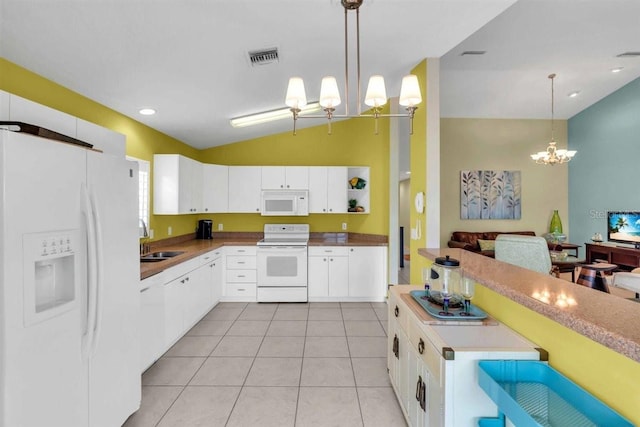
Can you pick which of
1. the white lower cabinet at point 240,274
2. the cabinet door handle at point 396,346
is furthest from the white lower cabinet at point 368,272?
the cabinet door handle at point 396,346

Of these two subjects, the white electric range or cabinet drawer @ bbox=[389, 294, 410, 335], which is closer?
cabinet drawer @ bbox=[389, 294, 410, 335]

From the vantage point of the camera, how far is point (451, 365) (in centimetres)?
128

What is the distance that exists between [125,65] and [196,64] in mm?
512

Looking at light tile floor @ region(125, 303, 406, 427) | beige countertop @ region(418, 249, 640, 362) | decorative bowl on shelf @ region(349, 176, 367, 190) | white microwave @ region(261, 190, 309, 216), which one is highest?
decorative bowl on shelf @ region(349, 176, 367, 190)

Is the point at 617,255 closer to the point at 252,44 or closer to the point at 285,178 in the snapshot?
the point at 285,178

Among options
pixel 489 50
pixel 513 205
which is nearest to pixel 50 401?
pixel 489 50

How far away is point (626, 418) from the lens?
0.90m

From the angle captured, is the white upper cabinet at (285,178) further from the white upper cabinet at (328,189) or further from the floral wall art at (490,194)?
the floral wall art at (490,194)

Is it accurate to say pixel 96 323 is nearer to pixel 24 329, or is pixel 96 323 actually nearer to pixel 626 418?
pixel 24 329

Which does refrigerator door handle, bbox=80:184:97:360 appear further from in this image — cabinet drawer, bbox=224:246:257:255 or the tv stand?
the tv stand

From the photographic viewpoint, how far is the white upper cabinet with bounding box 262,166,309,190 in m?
4.79

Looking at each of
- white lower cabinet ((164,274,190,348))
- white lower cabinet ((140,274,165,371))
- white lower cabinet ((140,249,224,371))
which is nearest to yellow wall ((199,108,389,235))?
white lower cabinet ((140,249,224,371))

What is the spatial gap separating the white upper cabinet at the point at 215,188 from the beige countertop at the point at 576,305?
12.9 ft

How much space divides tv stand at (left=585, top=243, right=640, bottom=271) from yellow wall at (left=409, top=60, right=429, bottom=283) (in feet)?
11.0
